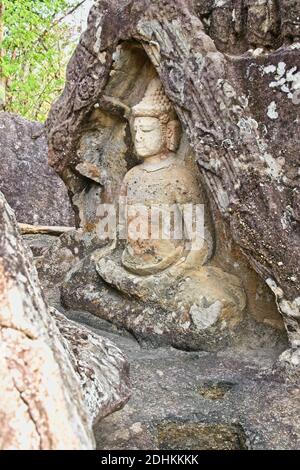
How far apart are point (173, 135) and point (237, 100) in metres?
0.63

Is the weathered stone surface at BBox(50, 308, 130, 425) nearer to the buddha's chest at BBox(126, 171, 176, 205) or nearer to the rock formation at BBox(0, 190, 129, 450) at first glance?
the rock formation at BBox(0, 190, 129, 450)

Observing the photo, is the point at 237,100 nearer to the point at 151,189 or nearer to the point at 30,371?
the point at 151,189

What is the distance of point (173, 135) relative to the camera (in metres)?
3.07

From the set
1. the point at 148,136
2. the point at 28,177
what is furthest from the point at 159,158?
the point at 28,177

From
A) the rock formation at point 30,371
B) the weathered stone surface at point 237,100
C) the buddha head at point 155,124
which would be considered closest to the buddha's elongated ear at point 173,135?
the buddha head at point 155,124

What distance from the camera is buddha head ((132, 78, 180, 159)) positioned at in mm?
3023

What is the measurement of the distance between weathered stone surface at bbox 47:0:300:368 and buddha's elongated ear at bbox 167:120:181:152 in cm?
31

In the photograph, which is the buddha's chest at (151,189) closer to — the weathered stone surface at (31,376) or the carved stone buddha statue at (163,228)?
the carved stone buddha statue at (163,228)

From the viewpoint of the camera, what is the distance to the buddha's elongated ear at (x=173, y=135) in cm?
306

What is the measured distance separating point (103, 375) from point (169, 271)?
2.96 ft

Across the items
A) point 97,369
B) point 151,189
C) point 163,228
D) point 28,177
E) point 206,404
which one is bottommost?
point 206,404

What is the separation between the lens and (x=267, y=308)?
2.84m

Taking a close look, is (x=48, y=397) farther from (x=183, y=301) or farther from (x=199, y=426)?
(x=183, y=301)
